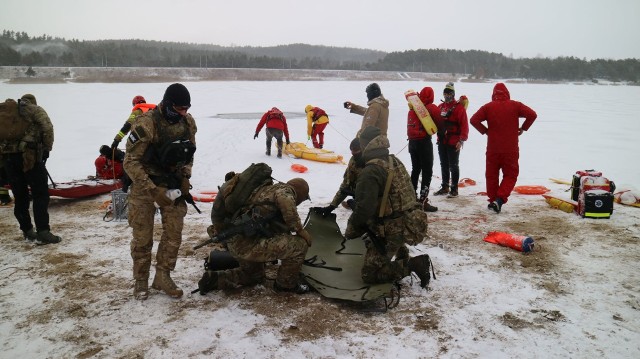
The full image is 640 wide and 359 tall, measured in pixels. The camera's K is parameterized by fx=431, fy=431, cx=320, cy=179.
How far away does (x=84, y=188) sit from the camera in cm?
721

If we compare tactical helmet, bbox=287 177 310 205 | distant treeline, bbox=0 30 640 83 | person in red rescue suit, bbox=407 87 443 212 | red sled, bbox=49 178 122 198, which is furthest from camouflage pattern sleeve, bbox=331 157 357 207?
distant treeline, bbox=0 30 640 83

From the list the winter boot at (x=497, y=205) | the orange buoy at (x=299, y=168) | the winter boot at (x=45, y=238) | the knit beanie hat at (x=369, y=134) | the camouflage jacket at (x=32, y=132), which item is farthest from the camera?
the orange buoy at (x=299, y=168)

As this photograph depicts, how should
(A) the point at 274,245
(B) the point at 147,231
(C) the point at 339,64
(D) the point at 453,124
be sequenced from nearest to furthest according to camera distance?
(A) the point at 274,245
(B) the point at 147,231
(D) the point at 453,124
(C) the point at 339,64

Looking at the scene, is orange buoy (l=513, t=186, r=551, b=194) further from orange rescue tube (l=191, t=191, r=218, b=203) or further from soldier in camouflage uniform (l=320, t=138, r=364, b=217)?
orange rescue tube (l=191, t=191, r=218, b=203)

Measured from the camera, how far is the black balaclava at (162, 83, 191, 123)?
12.3 ft

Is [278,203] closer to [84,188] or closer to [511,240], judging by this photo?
[511,240]

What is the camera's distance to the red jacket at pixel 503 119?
6.34m

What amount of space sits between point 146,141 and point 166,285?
1318 mm

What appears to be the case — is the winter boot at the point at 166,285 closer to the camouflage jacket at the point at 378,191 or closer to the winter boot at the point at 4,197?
the camouflage jacket at the point at 378,191

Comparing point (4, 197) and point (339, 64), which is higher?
point (339, 64)

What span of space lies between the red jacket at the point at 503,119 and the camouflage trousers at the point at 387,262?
3.14 metres

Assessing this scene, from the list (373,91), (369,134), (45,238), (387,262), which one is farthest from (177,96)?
(373,91)

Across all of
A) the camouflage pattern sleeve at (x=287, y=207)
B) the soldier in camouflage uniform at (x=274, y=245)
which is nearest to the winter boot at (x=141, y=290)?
the soldier in camouflage uniform at (x=274, y=245)

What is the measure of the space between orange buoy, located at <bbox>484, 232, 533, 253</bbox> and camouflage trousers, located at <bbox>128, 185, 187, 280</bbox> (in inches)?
145
